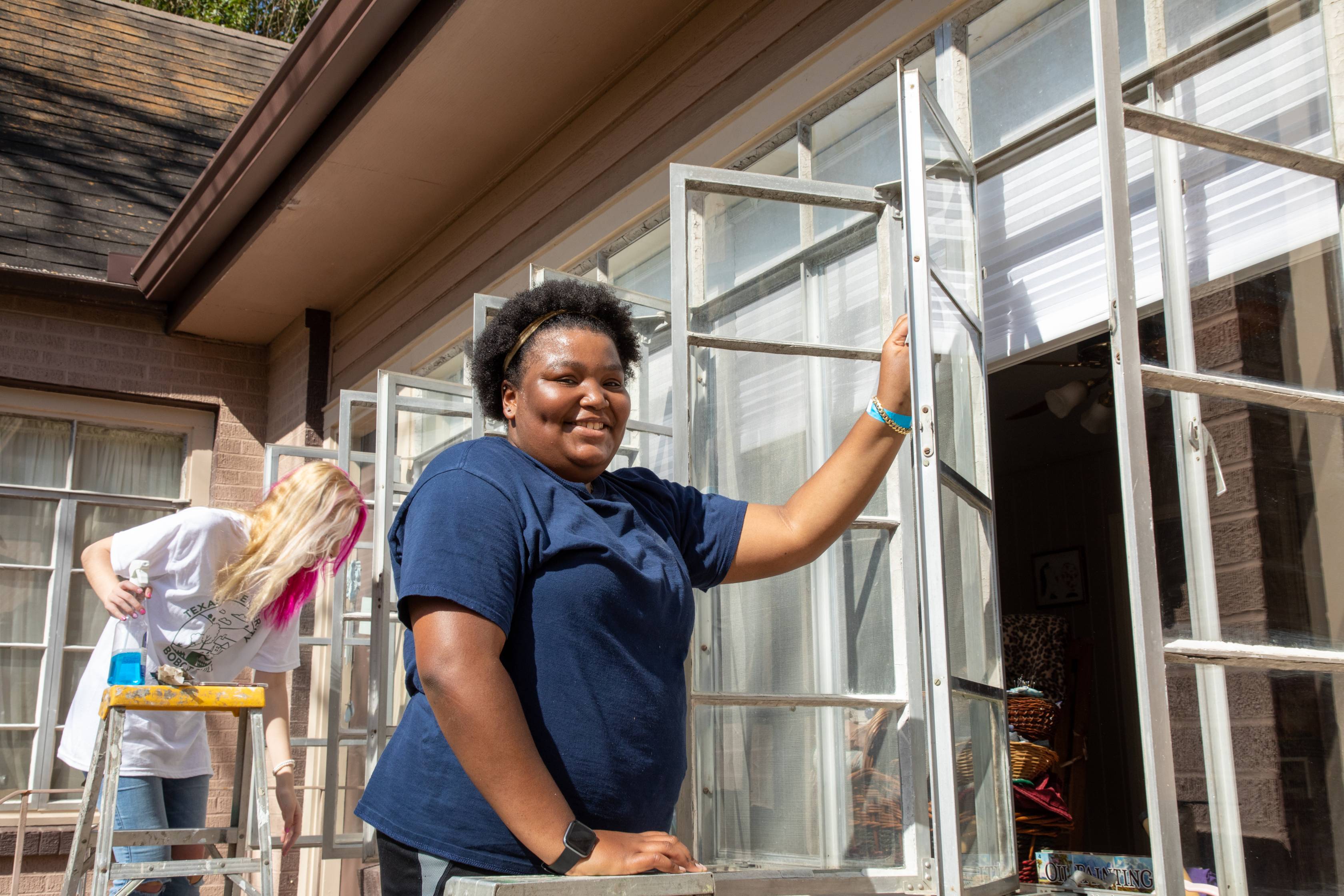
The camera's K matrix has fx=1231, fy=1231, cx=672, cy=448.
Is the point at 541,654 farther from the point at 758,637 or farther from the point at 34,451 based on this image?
the point at 34,451

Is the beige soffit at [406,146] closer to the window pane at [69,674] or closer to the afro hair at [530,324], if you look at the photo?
the afro hair at [530,324]

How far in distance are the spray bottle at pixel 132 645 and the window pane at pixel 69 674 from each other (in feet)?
13.1

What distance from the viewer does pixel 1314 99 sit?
250cm

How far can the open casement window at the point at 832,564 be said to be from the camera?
263 cm

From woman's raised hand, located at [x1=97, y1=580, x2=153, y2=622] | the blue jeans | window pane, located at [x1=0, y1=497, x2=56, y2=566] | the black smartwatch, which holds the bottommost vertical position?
the blue jeans

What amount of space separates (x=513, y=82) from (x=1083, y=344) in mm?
2532

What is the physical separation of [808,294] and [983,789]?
1442mm

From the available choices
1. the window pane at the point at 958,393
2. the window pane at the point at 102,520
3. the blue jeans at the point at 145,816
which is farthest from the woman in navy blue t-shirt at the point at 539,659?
the window pane at the point at 102,520

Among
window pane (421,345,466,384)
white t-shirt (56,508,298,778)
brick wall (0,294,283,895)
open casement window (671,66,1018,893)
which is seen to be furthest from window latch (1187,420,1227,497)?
brick wall (0,294,283,895)

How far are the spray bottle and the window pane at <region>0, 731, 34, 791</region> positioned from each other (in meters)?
4.04

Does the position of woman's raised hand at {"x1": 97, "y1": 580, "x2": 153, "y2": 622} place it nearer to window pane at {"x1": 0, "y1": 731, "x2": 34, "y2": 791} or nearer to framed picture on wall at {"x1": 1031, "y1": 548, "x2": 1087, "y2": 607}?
window pane at {"x1": 0, "y1": 731, "x2": 34, "y2": 791}

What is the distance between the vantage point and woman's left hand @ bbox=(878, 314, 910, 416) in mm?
2422

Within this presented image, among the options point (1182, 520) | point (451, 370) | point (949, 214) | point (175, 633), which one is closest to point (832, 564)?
point (949, 214)

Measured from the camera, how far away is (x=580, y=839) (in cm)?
175
